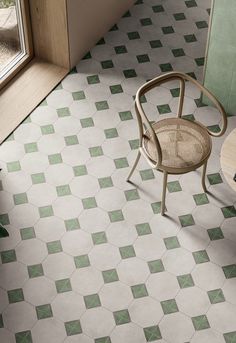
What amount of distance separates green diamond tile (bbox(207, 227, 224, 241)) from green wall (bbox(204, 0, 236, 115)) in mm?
1167

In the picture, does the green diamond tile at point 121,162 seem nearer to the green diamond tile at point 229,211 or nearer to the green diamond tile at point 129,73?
the green diamond tile at point 229,211

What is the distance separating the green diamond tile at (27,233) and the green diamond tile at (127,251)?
65 centimetres

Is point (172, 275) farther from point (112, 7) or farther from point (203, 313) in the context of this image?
point (112, 7)

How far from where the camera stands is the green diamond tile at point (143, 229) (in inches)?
205

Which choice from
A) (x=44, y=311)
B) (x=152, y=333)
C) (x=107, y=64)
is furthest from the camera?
(x=107, y=64)

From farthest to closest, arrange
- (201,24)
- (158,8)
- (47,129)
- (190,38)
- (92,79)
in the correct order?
(158,8)
(201,24)
(190,38)
(92,79)
(47,129)

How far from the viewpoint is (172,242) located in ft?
16.9

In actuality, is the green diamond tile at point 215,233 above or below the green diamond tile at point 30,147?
below

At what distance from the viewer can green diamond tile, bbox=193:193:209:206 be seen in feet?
17.7

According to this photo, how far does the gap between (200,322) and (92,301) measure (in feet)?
2.41

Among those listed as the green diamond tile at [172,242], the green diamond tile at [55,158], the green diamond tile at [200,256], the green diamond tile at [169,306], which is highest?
the green diamond tile at [55,158]

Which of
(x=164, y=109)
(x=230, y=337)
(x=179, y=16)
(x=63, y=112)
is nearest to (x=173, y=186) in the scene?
(x=164, y=109)

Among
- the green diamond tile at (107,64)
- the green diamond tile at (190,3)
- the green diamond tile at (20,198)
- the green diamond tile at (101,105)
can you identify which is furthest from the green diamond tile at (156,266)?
the green diamond tile at (190,3)

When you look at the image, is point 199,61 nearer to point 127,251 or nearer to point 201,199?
point 201,199
